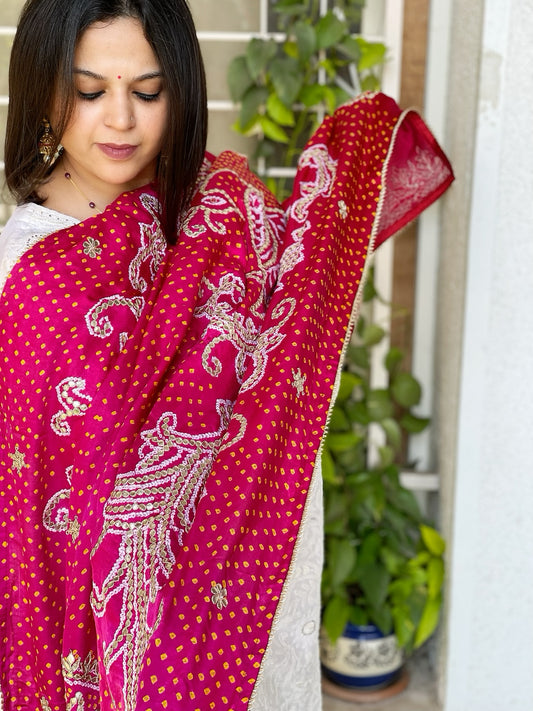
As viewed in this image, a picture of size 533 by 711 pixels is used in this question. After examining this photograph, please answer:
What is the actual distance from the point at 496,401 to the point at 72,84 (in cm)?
108

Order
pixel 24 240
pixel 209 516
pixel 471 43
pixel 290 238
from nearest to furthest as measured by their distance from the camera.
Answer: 1. pixel 209 516
2. pixel 24 240
3. pixel 290 238
4. pixel 471 43

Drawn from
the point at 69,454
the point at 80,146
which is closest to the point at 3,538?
the point at 69,454

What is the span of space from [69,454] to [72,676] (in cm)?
26

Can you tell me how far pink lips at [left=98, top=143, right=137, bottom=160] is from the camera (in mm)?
1088

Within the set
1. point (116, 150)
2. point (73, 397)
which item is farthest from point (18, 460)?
point (116, 150)

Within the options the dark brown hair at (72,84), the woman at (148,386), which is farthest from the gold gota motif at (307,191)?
the dark brown hair at (72,84)

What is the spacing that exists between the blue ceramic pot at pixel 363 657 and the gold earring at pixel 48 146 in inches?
53.3

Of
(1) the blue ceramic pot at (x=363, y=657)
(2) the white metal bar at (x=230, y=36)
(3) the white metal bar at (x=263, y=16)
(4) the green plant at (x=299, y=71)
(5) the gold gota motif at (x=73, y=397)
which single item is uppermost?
(3) the white metal bar at (x=263, y=16)

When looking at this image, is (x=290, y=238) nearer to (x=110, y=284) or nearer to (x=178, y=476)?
(x=110, y=284)

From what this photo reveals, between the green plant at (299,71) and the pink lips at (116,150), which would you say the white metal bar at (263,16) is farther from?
the pink lips at (116,150)

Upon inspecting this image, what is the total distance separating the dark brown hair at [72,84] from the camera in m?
1.03

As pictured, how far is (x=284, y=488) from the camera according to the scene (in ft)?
3.37

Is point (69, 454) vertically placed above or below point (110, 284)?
below

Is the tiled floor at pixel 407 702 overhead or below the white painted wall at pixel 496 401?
below
